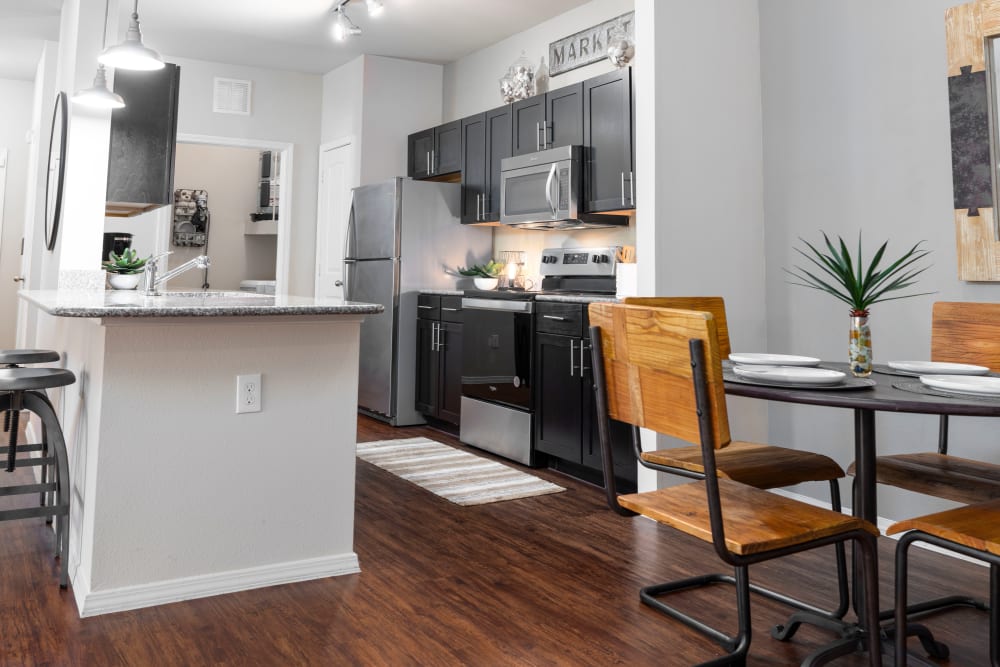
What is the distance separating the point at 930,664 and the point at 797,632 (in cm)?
37

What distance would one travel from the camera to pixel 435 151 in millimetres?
5492

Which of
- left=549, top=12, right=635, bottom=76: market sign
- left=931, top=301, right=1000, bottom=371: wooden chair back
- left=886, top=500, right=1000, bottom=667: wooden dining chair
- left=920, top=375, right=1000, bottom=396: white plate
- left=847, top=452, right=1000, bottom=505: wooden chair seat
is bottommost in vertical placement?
left=886, top=500, right=1000, bottom=667: wooden dining chair

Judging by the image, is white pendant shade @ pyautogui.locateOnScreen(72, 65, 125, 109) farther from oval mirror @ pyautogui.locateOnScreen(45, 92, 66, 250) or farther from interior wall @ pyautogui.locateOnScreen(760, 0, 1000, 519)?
interior wall @ pyautogui.locateOnScreen(760, 0, 1000, 519)

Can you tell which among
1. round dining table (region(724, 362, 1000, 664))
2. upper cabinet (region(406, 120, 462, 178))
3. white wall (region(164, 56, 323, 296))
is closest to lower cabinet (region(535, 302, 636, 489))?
round dining table (region(724, 362, 1000, 664))

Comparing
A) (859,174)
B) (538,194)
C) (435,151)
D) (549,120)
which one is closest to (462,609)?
(859,174)

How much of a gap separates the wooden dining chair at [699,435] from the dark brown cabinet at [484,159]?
126 inches

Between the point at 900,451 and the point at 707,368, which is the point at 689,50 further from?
the point at 707,368

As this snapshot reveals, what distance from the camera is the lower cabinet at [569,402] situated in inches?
139

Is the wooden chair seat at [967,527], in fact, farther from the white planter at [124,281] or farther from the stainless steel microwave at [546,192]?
the white planter at [124,281]

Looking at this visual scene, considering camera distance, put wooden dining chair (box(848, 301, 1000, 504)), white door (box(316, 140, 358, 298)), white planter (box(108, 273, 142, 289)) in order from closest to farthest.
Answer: wooden dining chair (box(848, 301, 1000, 504)) < white planter (box(108, 273, 142, 289)) < white door (box(316, 140, 358, 298))

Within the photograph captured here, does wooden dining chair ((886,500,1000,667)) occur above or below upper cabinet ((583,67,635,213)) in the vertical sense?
below

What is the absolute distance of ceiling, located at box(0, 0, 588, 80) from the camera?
474 cm

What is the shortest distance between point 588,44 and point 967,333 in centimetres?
302

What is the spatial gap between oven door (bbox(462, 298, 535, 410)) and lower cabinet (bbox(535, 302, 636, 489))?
0.10 metres
